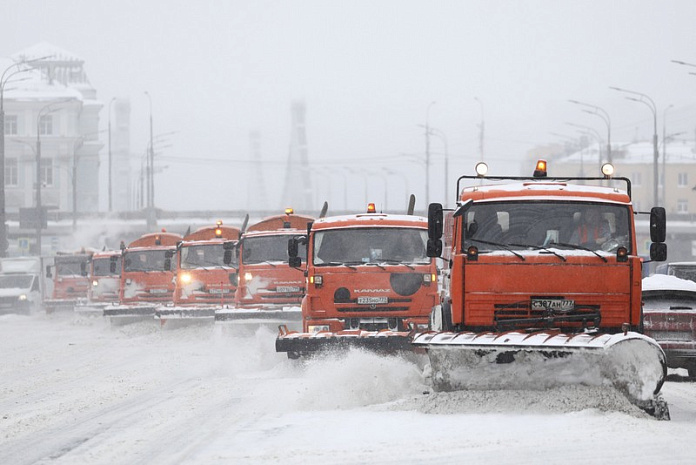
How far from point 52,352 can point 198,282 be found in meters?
4.89

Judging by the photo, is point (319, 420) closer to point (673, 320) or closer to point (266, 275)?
point (673, 320)

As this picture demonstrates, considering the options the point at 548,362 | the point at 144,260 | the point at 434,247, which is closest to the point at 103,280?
the point at 144,260

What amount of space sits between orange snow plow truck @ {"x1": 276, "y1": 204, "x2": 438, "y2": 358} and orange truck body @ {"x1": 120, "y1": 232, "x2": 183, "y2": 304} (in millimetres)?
13684

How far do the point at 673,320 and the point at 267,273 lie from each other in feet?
31.8

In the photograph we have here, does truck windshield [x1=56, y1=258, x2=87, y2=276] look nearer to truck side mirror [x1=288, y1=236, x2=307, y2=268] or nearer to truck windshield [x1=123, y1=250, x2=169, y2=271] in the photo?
truck windshield [x1=123, y1=250, x2=169, y2=271]

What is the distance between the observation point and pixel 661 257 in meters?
12.6

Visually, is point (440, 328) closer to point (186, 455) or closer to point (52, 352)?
point (186, 455)

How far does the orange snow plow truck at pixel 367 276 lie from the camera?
17.9 metres

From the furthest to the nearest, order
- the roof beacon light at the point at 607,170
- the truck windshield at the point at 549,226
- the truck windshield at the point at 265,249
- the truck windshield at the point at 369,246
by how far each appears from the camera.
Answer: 1. the truck windshield at the point at 265,249
2. the truck windshield at the point at 369,246
3. the roof beacon light at the point at 607,170
4. the truck windshield at the point at 549,226

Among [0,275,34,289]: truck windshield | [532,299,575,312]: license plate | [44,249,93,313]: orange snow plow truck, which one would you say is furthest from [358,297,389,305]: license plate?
[0,275,34,289]: truck windshield

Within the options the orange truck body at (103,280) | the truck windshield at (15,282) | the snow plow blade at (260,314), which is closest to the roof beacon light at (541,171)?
the snow plow blade at (260,314)

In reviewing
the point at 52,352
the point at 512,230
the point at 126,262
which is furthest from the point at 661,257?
the point at 126,262

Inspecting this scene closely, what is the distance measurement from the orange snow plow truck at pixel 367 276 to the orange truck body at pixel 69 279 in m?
24.3

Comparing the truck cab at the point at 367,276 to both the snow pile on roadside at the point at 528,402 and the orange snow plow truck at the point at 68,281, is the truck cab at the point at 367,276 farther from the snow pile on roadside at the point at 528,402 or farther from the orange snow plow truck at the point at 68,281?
the orange snow plow truck at the point at 68,281
